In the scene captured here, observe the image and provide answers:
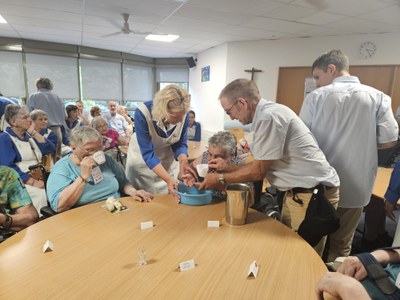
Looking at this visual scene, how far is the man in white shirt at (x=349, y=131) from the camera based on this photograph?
168 centimetres

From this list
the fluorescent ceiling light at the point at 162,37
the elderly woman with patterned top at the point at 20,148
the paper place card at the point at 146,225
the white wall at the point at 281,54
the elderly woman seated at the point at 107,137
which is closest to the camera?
the paper place card at the point at 146,225

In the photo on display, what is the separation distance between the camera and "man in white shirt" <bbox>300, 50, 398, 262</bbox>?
1.68 meters

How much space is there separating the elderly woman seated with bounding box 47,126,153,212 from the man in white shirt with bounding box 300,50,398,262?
1279 millimetres

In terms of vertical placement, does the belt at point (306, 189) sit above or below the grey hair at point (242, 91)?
below

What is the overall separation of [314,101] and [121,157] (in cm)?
309

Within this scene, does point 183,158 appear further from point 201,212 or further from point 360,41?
point 360,41

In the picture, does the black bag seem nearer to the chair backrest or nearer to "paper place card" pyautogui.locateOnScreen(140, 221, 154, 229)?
"paper place card" pyautogui.locateOnScreen(140, 221, 154, 229)

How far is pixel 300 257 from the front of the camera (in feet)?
3.42

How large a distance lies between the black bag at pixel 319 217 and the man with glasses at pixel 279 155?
32 millimetres

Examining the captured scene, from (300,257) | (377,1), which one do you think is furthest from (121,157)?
(377,1)

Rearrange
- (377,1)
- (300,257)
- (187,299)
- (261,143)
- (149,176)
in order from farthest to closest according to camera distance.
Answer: (377,1), (149,176), (261,143), (300,257), (187,299)

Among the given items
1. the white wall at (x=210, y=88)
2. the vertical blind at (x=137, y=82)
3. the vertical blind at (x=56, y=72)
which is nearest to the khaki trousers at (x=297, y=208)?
the white wall at (x=210, y=88)

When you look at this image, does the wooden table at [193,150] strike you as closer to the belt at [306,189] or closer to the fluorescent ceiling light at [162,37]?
the belt at [306,189]

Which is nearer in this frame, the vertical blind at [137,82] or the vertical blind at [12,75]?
the vertical blind at [12,75]
